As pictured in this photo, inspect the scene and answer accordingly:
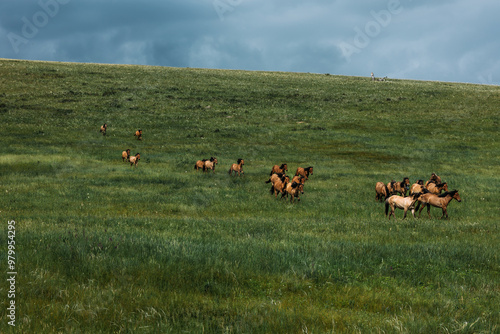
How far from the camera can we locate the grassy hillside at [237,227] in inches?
184

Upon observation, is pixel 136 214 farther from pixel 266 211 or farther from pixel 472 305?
pixel 472 305

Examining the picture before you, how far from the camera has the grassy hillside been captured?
15.3 feet

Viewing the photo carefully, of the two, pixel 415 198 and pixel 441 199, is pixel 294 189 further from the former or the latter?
pixel 441 199

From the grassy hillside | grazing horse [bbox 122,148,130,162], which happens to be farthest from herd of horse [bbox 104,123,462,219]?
grazing horse [bbox 122,148,130,162]

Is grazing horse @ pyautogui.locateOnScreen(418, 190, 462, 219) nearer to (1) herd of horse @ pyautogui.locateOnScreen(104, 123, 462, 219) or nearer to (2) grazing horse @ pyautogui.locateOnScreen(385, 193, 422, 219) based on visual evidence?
(1) herd of horse @ pyautogui.locateOnScreen(104, 123, 462, 219)

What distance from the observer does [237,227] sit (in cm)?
1108

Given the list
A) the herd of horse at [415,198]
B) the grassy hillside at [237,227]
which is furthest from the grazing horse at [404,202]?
the grassy hillside at [237,227]

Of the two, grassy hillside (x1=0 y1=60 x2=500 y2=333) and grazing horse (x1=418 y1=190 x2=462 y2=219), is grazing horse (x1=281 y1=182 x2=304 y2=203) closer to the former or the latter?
grassy hillside (x1=0 y1=60 x2=500 y2=333)

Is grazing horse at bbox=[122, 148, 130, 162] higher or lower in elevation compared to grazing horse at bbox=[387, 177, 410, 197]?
higher

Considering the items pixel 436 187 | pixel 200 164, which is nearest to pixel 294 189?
pixel 436 187

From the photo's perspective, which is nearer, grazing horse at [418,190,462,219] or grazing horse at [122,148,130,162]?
grazing horse at [418,190,462,219]

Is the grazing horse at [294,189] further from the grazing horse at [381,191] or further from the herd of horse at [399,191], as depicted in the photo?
the grazing horse at [381,191]

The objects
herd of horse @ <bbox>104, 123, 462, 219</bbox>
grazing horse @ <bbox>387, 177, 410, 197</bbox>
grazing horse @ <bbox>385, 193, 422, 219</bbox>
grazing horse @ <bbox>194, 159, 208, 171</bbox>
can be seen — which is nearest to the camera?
grazing horse @ <bbox>385, 193, 422, 219</bbox>

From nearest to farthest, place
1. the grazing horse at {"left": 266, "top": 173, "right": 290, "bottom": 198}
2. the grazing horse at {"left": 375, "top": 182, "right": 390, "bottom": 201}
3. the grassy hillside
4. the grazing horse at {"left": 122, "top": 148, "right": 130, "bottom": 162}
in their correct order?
the grassy hillside → the grazing horse at {"left": 375, "top": 182, "right": 390, "bottom": 201} → the grazing horse at {"left": 266, "top": 173, "right": 290, "bottom": 198} → the grazing horse at {"left": 122, "top": 148, "right": 130, "bottom": 162}
